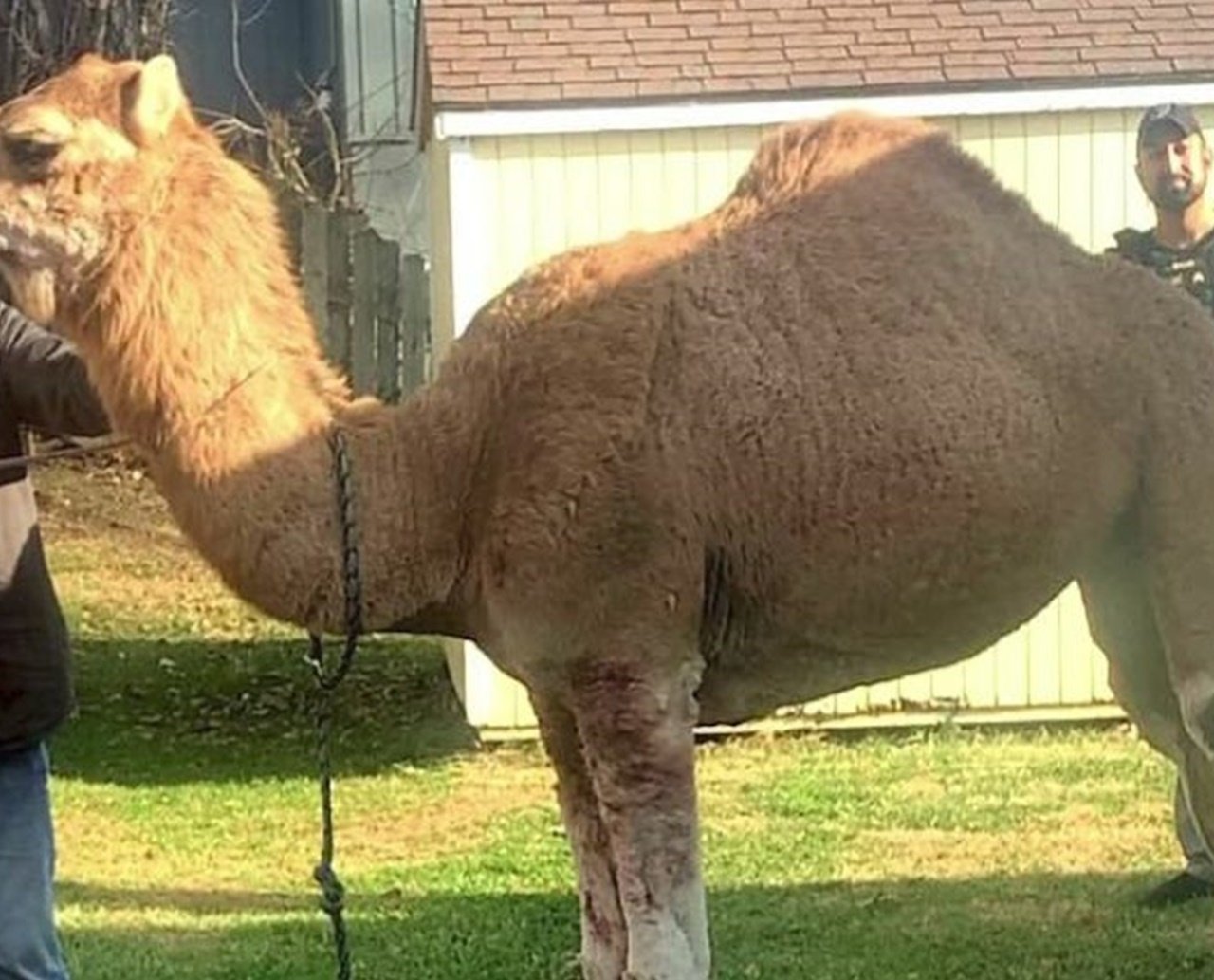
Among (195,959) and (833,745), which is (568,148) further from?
(195,959)

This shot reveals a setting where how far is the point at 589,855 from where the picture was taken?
512cm

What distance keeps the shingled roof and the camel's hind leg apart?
Result: 5.95m

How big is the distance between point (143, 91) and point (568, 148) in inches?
255

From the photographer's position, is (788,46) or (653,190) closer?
(653,190)

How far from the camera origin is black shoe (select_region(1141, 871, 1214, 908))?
8.20m

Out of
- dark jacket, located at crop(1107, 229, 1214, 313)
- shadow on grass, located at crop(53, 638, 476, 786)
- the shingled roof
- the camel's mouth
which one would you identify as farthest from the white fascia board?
the camel's mouth

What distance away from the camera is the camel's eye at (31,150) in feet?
15.8

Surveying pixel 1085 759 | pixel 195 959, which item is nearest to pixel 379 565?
pixel 195 959

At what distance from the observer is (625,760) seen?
483 cm

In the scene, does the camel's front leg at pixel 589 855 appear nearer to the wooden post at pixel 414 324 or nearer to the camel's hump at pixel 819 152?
the camel's hump at pixel 819 152

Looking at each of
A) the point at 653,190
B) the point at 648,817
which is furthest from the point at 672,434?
the point at 653,190

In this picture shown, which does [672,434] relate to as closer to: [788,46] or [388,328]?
[788,46]

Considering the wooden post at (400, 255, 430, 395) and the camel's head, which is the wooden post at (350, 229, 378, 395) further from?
the camel's head

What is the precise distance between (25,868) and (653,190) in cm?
656
